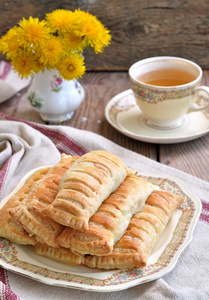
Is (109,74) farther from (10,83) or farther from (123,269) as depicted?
(123,269)

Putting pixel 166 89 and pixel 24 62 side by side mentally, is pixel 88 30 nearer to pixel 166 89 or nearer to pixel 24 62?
pixel 24 62

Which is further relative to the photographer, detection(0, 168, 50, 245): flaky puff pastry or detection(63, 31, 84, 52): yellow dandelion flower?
detection(63, 31, 84, 52): yellow dandelion flower

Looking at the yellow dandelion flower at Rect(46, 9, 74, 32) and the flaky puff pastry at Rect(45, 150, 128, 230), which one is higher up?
the yellow dandelion flower at Rect(46, 9, 74, 32)

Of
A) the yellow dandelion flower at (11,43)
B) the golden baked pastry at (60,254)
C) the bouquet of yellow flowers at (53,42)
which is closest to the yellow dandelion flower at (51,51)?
the bouquet of yellow flowers at (53,42)

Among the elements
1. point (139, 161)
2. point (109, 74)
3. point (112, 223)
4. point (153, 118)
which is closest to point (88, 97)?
point (109, 74)

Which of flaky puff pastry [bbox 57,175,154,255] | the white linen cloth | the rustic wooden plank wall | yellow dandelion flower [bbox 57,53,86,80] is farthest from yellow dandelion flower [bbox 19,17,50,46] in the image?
flaky puff pastry [bbox 57,175,154,255]

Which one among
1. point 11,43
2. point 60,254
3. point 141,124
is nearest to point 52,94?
point 11,43

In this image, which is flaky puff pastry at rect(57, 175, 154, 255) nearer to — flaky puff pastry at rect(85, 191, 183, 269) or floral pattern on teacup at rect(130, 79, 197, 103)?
flaky puff pastry at rect(85, 191, 183, 269)
